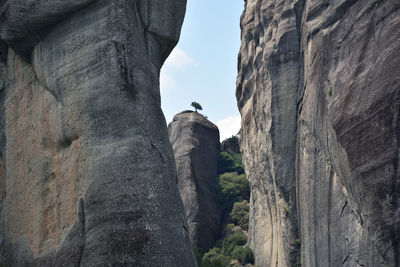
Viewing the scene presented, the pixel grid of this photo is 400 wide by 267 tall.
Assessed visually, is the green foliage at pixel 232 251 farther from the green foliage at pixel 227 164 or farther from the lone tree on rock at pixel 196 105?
the lone tree on rock at pixel 196 105

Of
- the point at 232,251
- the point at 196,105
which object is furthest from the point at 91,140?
the point at 196,105

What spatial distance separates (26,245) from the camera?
11164mm

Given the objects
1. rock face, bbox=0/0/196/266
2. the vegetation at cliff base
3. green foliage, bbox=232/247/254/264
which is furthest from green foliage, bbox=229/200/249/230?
rock face, bbox=0/0/196/266

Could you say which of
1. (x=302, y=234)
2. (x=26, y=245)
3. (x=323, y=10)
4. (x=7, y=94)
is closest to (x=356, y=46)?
(x=323, y=10)

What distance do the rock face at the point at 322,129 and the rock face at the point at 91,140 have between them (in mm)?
10709

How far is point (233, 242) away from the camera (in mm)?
42250

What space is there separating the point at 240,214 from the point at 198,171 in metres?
4.18

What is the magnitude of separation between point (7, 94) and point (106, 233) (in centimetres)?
485

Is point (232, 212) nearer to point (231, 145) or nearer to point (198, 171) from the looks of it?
point (198, 171)

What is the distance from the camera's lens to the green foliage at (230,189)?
48.4 m

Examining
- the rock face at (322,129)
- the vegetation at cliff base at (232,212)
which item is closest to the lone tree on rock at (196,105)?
the vegetation at cliff base at (232,212)

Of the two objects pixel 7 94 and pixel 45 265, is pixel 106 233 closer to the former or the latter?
pixel 45 265

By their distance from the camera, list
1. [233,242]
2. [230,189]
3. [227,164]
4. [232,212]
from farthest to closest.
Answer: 1. [227,164]
2. [230,189]
3. [232,212]
4. [233,242]

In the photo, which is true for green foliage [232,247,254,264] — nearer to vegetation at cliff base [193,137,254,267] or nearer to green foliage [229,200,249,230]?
vegetation at cliff base [193,137,254,267]
